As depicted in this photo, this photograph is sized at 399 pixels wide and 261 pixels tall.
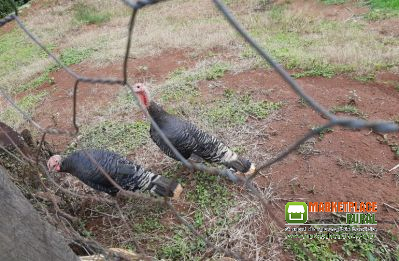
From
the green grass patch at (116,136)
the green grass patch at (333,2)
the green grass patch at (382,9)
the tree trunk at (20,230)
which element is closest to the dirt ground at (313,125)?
the green grass patch at (116,136)

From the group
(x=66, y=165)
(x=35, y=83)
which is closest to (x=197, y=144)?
(x=66, y=165)

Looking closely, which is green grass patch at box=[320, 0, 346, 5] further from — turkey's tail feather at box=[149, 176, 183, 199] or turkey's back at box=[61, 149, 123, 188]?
turkey's back at box=[61, 149, 123, 188]

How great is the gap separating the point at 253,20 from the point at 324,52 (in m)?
2.98

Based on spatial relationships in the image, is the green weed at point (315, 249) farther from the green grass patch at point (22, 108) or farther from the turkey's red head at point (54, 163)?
the green grass patch at point (22, 108)

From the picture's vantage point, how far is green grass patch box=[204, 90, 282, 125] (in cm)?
434

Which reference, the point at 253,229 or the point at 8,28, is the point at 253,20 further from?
the point at 8,28

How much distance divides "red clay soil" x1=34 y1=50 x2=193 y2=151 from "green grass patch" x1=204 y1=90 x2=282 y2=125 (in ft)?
5.64

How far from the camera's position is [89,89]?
6117 mm

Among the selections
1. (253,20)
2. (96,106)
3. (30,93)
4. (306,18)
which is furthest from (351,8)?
(30,93)

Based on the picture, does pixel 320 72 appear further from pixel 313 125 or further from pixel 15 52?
pixel 15 52

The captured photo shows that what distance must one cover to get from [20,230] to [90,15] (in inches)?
446

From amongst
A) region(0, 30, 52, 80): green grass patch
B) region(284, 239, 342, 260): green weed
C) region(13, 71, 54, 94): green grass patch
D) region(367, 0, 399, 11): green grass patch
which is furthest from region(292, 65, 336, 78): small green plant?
region(0, 30, 52, 80): green grass patch

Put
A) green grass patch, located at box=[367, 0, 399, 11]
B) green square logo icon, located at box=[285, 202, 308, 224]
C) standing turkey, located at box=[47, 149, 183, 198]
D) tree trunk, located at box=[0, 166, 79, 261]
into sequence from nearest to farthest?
1. tree trunk, located at box=[0, 166, 79, 261]
2. green square logo icon, located at box=[285, 202, 308, 224]
3. standing turkey, located at box=[47, 149, 183, 198]
4. green grass patch, located at box=[367, 0, 399, 11]

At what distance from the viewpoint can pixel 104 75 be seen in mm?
6723
